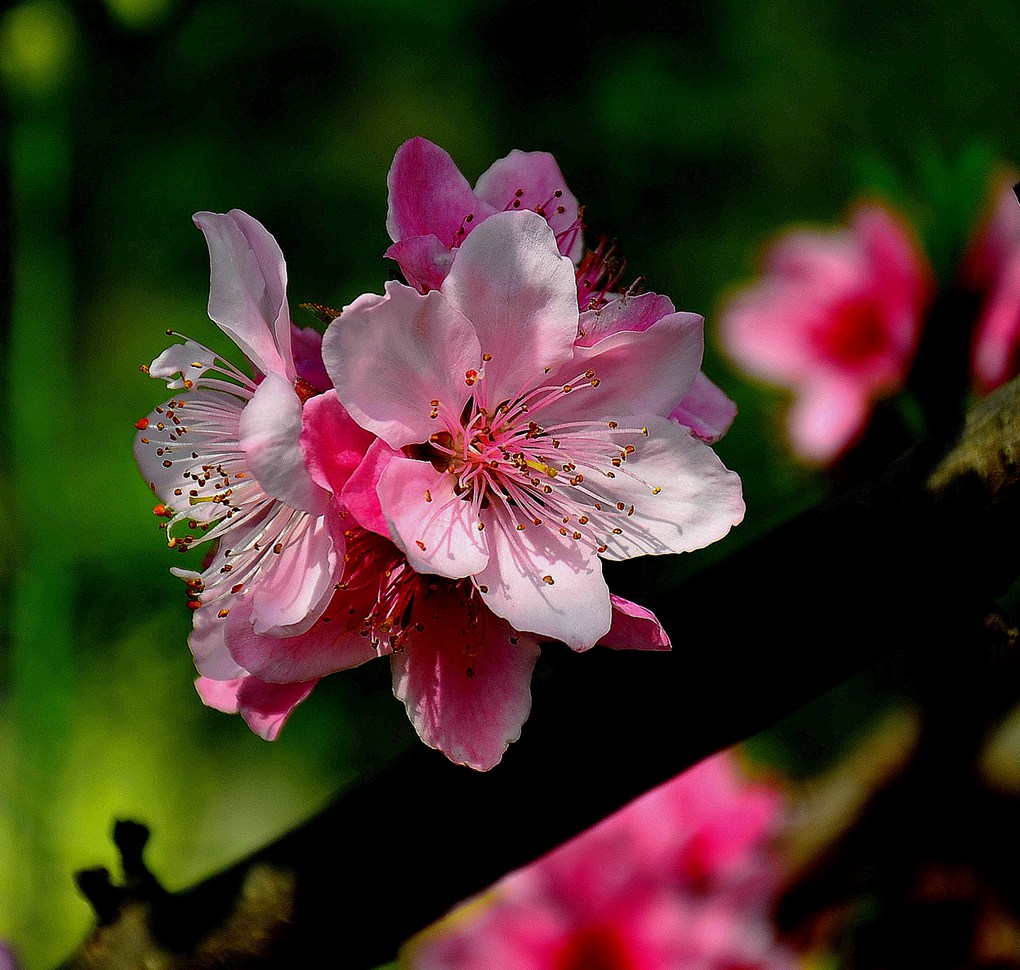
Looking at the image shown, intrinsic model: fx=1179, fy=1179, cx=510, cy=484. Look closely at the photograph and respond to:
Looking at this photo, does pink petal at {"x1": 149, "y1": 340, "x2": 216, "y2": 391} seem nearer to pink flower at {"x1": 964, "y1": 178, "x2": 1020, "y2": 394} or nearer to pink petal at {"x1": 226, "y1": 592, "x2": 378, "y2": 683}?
pink petal at {"x1": 226, "y1": 592, "x2": 378, "y2": 683}

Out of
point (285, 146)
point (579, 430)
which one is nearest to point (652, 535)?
point (579, 430)

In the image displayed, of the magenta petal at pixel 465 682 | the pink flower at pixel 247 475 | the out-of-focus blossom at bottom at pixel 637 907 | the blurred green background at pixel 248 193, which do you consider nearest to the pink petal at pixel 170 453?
the pink flower at pixel 247 475

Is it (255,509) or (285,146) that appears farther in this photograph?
(285,146)

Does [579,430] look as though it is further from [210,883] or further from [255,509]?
[210,883]

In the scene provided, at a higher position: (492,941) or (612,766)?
(612,766)

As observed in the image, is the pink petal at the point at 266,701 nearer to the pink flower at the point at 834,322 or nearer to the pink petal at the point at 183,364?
the pink petal at the point at 183,364
